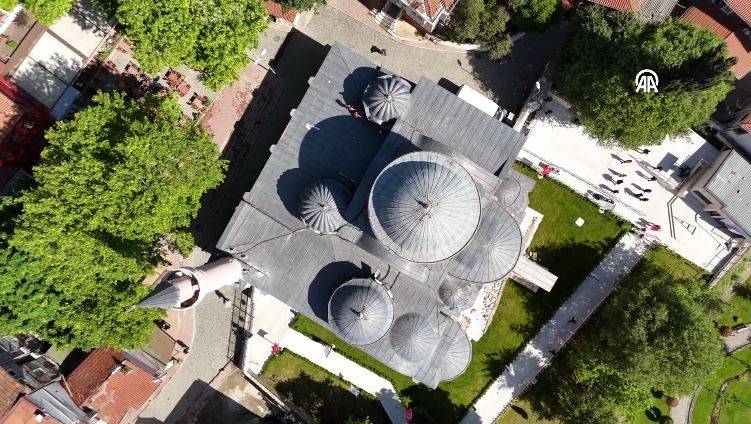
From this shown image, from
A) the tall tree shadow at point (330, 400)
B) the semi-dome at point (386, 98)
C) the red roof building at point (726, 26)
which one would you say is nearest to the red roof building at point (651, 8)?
the red roof building at point (726, 26)

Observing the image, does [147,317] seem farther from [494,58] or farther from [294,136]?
[494,58]

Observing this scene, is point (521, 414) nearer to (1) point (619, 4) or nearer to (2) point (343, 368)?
(2) point (343, 368)

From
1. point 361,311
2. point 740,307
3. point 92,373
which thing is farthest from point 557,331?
point 92,373

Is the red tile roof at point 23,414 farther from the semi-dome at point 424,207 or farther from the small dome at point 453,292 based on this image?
the small dome at point 453,292

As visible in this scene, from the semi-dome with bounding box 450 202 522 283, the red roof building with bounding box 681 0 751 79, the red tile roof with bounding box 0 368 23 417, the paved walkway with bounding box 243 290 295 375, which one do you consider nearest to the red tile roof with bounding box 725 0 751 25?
the red roof building with bounding box 681 0 751 79

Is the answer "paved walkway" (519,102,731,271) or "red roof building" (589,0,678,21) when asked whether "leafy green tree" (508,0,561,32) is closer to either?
"red roof building" (589,0,678,21)
